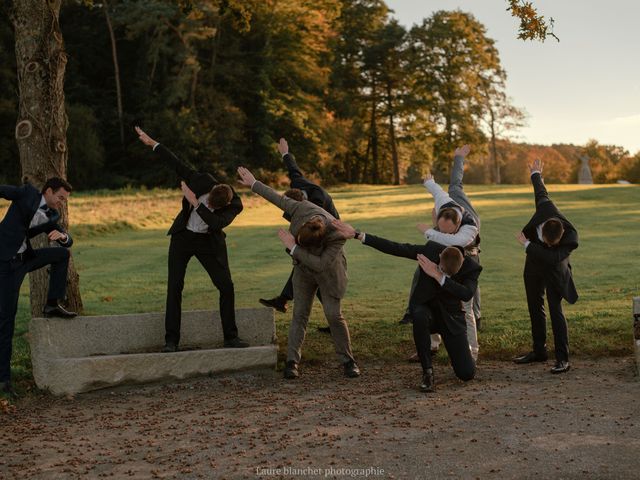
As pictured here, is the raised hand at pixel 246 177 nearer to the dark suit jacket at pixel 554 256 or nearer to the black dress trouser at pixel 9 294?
the black dress trouser at pixel 9 294

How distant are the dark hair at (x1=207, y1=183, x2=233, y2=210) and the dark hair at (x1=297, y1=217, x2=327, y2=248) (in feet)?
3.31

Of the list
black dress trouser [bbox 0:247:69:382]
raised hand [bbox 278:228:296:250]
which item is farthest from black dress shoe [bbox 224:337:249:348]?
black dress trouser [bbox 0:247:69:382]

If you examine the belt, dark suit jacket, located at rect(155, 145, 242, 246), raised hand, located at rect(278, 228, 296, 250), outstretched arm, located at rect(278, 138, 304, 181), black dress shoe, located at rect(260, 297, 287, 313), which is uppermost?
outstretched arm, located at rect(278, 138, 304, 181)

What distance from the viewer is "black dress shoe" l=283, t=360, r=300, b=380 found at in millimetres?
9016

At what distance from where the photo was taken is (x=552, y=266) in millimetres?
8867

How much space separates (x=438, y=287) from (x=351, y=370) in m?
1.46

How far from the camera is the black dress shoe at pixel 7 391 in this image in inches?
332

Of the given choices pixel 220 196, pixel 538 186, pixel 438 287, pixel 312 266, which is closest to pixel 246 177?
pixel 220 196

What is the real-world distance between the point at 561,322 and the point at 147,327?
4996 millimetres

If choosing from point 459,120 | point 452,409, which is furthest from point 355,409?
point 459,120

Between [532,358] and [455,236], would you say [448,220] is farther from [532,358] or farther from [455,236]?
[532,358]

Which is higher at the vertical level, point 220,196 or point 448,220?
point 220,196

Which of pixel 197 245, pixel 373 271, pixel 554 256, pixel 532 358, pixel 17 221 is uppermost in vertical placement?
pixel 17 221

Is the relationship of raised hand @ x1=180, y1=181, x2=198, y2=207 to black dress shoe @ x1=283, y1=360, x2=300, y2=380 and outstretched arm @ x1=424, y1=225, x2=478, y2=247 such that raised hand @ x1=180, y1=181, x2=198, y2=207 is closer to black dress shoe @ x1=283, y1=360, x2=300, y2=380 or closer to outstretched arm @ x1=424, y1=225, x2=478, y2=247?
black dress shoe @ x1=283, y1=360, x2=300, y2=380
